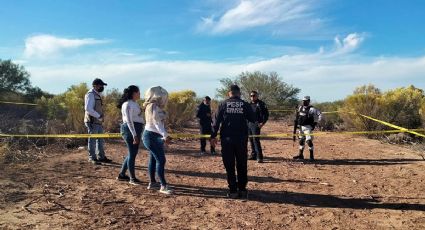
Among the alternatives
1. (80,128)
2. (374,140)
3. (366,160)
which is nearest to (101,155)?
(80,128)

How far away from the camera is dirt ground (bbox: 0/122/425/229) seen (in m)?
6.05

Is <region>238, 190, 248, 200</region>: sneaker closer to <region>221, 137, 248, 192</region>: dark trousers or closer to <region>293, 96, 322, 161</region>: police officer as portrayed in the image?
<region>221, 137, 248, 192</region>: dark trousers

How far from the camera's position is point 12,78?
2173cm

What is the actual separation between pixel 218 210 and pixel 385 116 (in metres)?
12.5

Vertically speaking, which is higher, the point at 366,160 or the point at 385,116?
the point at 385,116

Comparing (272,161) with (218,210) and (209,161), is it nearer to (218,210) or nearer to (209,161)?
(209,161)

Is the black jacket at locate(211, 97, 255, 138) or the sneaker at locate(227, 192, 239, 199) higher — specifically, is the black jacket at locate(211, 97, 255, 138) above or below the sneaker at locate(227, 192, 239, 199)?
above

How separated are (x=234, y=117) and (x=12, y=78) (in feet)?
58.6

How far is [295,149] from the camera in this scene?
44.0 ft

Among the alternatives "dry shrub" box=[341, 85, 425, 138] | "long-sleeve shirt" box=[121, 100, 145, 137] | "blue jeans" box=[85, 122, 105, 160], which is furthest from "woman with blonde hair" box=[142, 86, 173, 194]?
"dry shrub" box=[341, 85, 425, 138]

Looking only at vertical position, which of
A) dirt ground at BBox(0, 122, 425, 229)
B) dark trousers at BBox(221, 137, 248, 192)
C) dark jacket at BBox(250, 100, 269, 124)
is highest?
dark jacket at BBox(250, 100, 269, 124)

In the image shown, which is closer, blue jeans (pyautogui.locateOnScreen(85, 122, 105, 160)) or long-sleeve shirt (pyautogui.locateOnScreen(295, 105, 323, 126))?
blue jeans (pyautogui.locateOnScreen(85, 122, 105, 160))

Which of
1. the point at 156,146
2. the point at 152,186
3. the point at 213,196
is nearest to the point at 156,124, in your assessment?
the point at 156,146

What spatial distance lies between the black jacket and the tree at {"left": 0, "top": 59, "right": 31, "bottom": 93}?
55.8 ft
